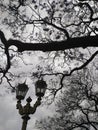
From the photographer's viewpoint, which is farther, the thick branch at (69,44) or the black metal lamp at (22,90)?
the black metal lamp at (22,90)

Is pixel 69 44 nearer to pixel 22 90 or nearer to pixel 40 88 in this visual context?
pixel 40 88

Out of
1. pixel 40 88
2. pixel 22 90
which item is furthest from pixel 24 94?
pixel 40 88

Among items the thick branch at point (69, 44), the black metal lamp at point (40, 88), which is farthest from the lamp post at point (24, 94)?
the thick branch at point (69, 44)

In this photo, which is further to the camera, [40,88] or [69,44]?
[40,88]

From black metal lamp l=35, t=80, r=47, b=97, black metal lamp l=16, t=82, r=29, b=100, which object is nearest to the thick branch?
black metal lamp l=35, t=80, r=47, b=97

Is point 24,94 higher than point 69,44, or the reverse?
point 69,44

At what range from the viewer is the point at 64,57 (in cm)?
1750

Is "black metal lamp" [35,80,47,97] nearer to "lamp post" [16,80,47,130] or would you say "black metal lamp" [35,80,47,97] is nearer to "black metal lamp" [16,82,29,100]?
"lamp post" [16,80,47,130]

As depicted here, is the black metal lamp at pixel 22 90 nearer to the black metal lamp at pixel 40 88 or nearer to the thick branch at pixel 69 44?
the black metal lamp at pixel 40 88

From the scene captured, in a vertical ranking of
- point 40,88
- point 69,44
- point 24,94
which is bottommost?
point 24,94

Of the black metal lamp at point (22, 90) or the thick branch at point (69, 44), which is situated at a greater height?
the thick branch at point (69, 44)

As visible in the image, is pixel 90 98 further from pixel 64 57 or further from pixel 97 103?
pixel 64 57

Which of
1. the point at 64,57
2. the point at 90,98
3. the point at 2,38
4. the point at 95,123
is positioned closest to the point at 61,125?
the point at 95,123

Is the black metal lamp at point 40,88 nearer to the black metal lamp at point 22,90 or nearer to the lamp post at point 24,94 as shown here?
the lamp post at point 24,94
